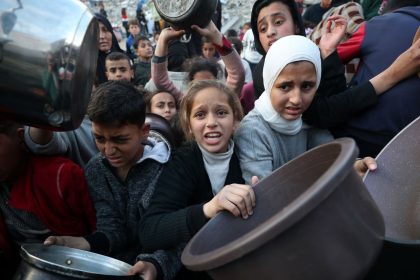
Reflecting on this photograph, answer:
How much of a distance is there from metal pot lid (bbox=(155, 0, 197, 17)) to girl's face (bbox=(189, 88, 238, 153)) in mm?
391

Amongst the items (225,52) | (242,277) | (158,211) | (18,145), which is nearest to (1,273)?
(18,145)

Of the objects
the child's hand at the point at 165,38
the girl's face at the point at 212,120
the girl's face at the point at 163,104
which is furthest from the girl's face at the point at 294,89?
the girl's face at the point at 163,104

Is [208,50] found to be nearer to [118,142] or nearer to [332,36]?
[332,36]

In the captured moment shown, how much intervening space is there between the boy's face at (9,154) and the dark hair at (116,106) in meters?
0.23

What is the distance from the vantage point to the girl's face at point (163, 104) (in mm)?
2207

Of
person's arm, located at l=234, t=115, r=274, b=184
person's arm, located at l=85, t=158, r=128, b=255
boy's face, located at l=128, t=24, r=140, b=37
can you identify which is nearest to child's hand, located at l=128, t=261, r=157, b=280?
person's arm, located at l=85, t=158, r=128, b=255

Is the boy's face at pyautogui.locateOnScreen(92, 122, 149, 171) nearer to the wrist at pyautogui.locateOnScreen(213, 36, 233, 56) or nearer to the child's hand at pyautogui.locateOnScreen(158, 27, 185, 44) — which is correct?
the child's hand at pyautogui.locateOnScreen(158, 27, 185, 44)

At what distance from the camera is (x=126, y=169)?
4.50ft

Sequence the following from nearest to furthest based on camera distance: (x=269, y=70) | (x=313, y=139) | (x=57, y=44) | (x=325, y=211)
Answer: (x=325, y=211), (x=57, y=44), (x=269, y=70), (x=313, y=139)

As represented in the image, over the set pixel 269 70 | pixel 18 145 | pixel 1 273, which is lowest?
pixel 1 273

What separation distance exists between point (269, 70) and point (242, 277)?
0.73m

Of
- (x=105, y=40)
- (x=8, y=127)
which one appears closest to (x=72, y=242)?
(x=8, y=127)

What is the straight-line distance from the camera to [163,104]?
7.31 ft

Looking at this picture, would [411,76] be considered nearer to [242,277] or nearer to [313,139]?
[313,139]
